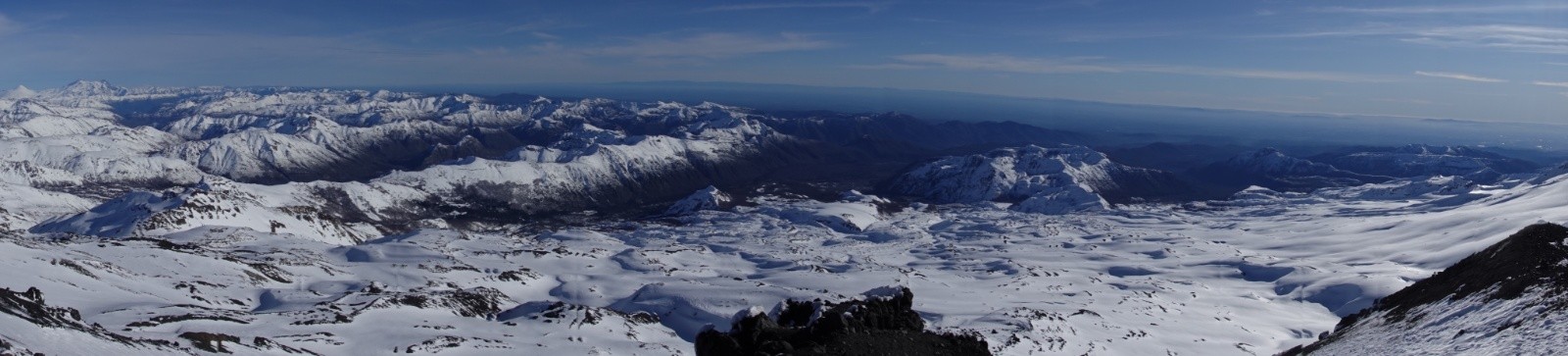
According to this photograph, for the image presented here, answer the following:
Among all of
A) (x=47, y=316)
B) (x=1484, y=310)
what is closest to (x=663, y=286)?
(x=47, y=316)

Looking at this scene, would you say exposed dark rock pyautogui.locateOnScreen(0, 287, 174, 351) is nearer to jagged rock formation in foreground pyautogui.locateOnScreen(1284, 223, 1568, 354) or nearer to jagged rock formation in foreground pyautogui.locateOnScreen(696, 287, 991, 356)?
jagged rock formation in foreground pyautogui.locateOnScreen(696, 287, 991, 356)

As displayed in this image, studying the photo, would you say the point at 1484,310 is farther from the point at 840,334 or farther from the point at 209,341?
the point at 209,341

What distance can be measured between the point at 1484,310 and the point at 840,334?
26.5 meters

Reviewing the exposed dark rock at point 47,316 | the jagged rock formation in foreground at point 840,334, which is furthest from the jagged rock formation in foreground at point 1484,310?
the exposed dark rock at point 47,316

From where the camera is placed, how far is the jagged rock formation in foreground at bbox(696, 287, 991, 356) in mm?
28234

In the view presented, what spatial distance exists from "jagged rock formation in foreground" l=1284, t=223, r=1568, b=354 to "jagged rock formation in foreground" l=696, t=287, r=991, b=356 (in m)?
17.5

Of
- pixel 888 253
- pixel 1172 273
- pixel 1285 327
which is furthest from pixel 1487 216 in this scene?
pixel 888 253

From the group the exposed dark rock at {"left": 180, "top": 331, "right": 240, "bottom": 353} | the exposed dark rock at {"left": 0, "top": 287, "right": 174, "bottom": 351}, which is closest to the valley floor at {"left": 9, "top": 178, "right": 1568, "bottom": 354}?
the exposed dark rock at {"left": 180, "top": 331, "right": 240, "bottom": 353}

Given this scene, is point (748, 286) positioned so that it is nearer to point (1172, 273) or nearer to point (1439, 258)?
point (1172, 273)

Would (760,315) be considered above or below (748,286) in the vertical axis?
above

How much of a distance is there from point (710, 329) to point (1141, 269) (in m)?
153

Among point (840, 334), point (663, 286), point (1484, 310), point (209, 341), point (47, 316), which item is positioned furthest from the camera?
point (663, 286)

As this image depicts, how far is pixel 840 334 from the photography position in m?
28.9

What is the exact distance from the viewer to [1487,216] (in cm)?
16825
